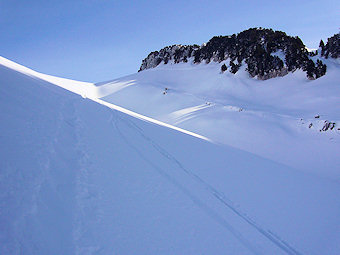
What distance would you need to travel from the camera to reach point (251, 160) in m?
8.34

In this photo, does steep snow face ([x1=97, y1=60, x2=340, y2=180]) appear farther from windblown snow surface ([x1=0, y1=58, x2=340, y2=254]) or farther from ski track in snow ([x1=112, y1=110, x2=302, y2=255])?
ski track in snow ([x1=112, y1=110, x2=302, y2=255])

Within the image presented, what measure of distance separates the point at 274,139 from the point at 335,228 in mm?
8327

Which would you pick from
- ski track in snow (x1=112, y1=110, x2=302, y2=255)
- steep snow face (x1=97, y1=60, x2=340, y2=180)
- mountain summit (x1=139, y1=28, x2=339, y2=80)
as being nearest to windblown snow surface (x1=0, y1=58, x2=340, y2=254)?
ski track in snow (x1=112, y1=110, x2=302, y2=255)

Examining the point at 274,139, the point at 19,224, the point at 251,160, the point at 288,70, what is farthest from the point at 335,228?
the point at 288,70

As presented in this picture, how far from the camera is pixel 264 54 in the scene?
27.0m

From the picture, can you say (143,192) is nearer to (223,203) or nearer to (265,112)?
(223,203)

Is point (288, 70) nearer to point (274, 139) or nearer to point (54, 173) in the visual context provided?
point (274, 139)

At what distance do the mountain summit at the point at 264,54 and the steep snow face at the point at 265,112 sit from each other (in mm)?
1216

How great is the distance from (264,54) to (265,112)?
49.0 feet

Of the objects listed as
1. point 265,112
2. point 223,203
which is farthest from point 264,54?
point 223,203

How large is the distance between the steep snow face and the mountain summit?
1.22 metres

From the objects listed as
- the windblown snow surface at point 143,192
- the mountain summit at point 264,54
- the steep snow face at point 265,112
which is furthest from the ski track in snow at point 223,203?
the mountain summit at point 264,54

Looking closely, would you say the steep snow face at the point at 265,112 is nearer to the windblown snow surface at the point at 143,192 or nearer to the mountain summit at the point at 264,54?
the windblown snow surface at the point at 143,192

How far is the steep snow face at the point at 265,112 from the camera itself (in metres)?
10.6
